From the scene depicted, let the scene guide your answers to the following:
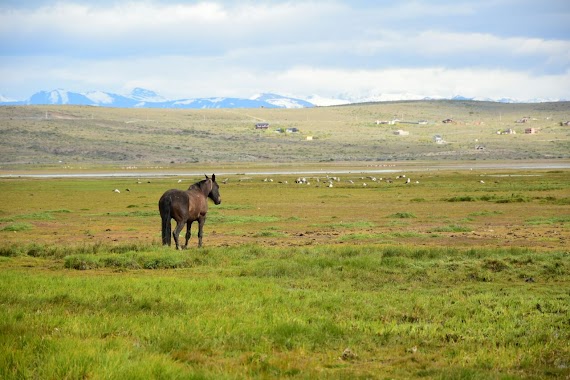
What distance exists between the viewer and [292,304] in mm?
12594

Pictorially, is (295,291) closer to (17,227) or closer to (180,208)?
(180,208)

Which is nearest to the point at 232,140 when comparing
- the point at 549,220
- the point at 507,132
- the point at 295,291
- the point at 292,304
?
the point at 507,132

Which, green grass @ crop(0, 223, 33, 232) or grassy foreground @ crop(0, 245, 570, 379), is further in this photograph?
green grass @ crop(0, 223, 33, 232)

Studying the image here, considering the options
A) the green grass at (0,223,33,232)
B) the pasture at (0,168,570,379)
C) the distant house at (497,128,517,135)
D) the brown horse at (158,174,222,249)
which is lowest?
the green grass at (0,223,33,232)

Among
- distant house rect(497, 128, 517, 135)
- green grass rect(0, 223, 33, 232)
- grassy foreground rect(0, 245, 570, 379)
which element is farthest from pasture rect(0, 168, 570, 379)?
distant house rect(497, 128, 517, 135)

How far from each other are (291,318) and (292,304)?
47.1 inches

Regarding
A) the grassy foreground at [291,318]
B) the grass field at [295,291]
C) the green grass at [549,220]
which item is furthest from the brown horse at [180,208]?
the green grass at [549,220]

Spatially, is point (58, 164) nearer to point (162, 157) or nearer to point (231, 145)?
point (162, 157)

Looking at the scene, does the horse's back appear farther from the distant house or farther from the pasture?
the distant house

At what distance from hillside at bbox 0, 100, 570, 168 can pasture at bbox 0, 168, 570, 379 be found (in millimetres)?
86206

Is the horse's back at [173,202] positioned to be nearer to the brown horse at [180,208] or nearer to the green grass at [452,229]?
the brown horse at [180,208]

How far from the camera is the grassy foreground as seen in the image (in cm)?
900

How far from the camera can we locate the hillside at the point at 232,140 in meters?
118

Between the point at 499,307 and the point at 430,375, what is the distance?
392 centimetres
